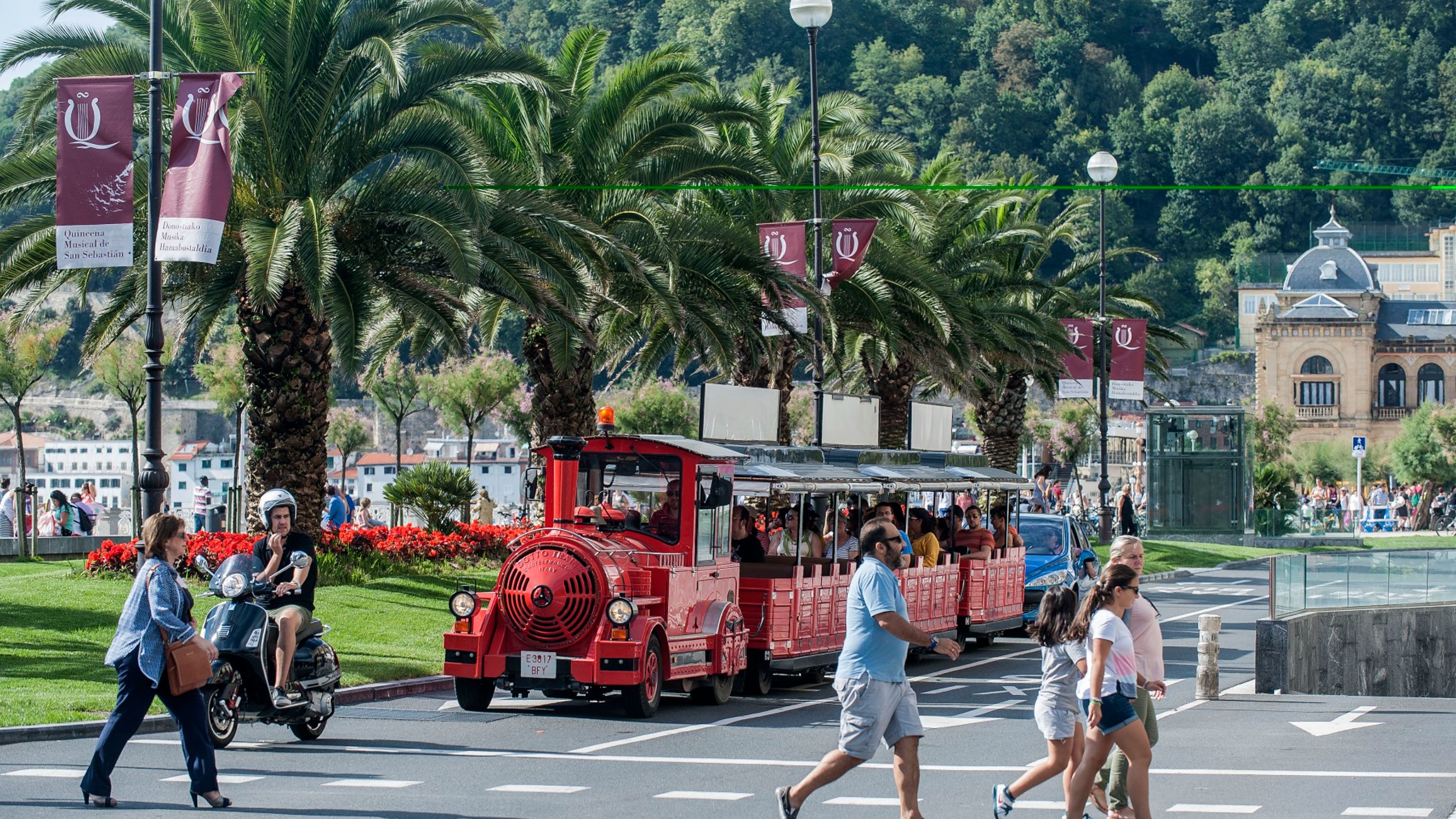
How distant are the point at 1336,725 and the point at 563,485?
23.0 ft

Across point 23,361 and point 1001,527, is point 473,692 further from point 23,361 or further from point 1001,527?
point 23,361

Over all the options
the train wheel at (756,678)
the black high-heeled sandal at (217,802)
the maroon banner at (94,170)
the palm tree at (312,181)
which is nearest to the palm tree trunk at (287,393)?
the palm tree at (312,181)

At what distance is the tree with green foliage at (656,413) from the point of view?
261 feet

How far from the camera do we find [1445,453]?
91438 mm

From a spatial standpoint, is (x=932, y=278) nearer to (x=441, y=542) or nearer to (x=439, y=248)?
(x=441, y=542)

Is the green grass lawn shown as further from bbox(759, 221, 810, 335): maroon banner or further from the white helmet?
bbox(759, 221, 810, 335): maroon banner

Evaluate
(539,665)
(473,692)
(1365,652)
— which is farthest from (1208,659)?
(1365,652)

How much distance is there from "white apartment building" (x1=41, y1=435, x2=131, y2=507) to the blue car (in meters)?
109

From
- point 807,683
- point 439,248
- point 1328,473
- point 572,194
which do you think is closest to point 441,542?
point 572,194

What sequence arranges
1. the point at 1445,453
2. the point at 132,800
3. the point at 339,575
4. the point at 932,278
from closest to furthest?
the point at 132,800
the point at 339,575
the point at 932,278
the point at 1445,453

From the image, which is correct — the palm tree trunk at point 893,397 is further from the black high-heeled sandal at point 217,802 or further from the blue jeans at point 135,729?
the blue jeans at point 135,729

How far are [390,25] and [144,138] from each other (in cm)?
485

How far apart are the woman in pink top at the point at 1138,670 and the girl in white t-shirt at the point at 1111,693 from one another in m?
0.15

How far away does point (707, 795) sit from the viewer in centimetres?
1123
